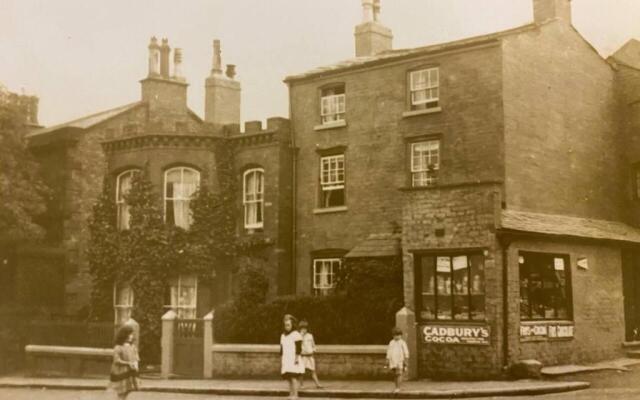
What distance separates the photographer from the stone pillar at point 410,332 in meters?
22.8

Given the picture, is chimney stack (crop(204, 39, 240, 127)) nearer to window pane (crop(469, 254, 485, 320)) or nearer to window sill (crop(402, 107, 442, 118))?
window sill (crop(402, 107, 442, 118))

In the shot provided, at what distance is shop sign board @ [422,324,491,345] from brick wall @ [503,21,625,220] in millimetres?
4984

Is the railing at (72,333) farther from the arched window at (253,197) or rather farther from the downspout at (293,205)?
the downspout at (293,205)

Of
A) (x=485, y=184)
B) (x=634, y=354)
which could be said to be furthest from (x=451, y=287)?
(x=634, y=354)

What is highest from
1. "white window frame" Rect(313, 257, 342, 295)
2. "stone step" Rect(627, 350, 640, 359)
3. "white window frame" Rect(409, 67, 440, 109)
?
"white window frame" Rect(409, 67, 440, 109)

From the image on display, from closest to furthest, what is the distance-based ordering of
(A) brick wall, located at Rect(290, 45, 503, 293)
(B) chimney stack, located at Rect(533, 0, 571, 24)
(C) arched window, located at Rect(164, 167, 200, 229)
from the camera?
(A) brick wall, located at Rect(290, 45, 503, 293) → (B) chimney stack, located at Rect(533, 0, 571, 24) → (C) arched window, located at Rect(164, 167, 200, 229)

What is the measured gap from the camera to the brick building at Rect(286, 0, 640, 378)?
22.8 meters

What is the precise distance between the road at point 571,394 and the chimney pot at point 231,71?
1642 cm

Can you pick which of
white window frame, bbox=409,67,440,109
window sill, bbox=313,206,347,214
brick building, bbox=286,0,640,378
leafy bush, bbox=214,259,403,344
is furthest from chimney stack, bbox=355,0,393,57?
leafy bush, bbox=214,259,403,344

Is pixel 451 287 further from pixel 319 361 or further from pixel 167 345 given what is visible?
pixel 167 345

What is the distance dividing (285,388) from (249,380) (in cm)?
272

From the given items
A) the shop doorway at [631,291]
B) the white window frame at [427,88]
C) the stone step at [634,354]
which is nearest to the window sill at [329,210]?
the white window frame at [427,88]

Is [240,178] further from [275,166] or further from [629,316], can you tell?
[629,316]

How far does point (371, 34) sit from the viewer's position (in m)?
33.8
